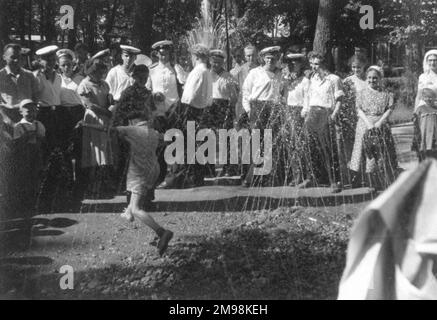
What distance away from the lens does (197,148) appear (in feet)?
22.5

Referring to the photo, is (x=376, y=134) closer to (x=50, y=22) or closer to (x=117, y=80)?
(x=117, y=80)

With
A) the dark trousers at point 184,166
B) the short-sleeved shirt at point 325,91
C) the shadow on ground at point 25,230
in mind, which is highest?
the short-sleeved shirt at point 325,91

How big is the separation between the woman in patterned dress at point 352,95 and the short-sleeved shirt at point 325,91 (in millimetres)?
112

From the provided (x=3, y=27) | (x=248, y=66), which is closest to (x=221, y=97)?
(x=248, y=66)

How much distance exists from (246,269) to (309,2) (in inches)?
148

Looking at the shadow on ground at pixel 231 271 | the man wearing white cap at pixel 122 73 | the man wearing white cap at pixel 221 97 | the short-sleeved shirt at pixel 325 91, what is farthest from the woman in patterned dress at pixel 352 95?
the man wearing white cap at pixel 122 73

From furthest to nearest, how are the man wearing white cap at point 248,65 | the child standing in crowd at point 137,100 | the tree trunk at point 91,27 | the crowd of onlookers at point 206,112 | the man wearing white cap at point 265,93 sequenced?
the man wearing white cap at point 248,65 < the man wearing white cap at point 265,93 < the tree trunk at point 91,27 < the crowd of onlookers at point 206,112 < the child standing in crowd at point 137,100

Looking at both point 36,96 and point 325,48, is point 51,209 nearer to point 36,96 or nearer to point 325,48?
point 36,96

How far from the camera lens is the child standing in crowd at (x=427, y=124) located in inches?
256

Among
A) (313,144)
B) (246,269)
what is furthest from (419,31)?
(246,269)

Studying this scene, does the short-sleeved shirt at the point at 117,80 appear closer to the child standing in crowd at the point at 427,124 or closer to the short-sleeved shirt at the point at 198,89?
the short-sleeved shirt at the point at 198,89

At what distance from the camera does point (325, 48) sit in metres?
6.91

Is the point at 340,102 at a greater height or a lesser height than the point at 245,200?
greater

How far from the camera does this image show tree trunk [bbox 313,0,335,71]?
22.1 ft
